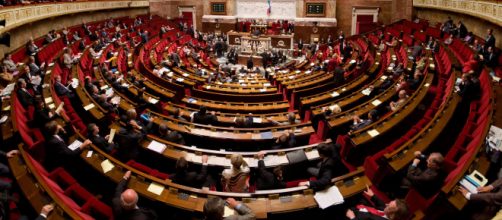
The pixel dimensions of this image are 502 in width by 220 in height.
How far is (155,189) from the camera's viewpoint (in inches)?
138

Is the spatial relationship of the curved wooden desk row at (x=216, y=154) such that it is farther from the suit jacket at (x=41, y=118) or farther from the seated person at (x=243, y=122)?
the suit jacket at (x=41, y=118)

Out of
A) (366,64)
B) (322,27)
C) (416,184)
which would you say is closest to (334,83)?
(366,64)

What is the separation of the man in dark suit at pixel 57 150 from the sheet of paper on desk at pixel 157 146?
0.82 m

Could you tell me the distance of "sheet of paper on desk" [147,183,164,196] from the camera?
3469mm

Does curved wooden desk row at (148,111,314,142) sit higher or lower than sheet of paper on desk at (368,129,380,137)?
lower

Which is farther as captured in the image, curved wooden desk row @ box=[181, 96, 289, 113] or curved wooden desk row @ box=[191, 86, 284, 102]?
curved wooden desk row @ box=[191, 86, 284, 102]

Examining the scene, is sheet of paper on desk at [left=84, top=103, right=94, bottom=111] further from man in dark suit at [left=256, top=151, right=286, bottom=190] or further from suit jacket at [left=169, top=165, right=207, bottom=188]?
man in dark suit at [left=256, top=151, right=286, bottom=190]

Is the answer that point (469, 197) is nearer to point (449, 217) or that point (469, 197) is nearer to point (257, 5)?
point (449, 217)

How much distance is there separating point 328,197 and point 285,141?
1632 mm

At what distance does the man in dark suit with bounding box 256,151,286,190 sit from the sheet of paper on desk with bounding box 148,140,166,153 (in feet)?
5.09

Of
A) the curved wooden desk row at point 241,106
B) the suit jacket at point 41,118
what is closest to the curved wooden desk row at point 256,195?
the suit jacket at point 41,118

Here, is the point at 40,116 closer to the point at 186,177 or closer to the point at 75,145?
the point at 75,145

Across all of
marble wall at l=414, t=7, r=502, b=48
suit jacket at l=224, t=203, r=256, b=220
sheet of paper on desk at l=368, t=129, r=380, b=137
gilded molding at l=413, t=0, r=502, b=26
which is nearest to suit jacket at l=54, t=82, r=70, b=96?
suit jacket at l=224, t=203, r=256, b=220

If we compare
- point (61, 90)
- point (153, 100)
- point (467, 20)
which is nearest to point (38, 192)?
point (153, 100)
